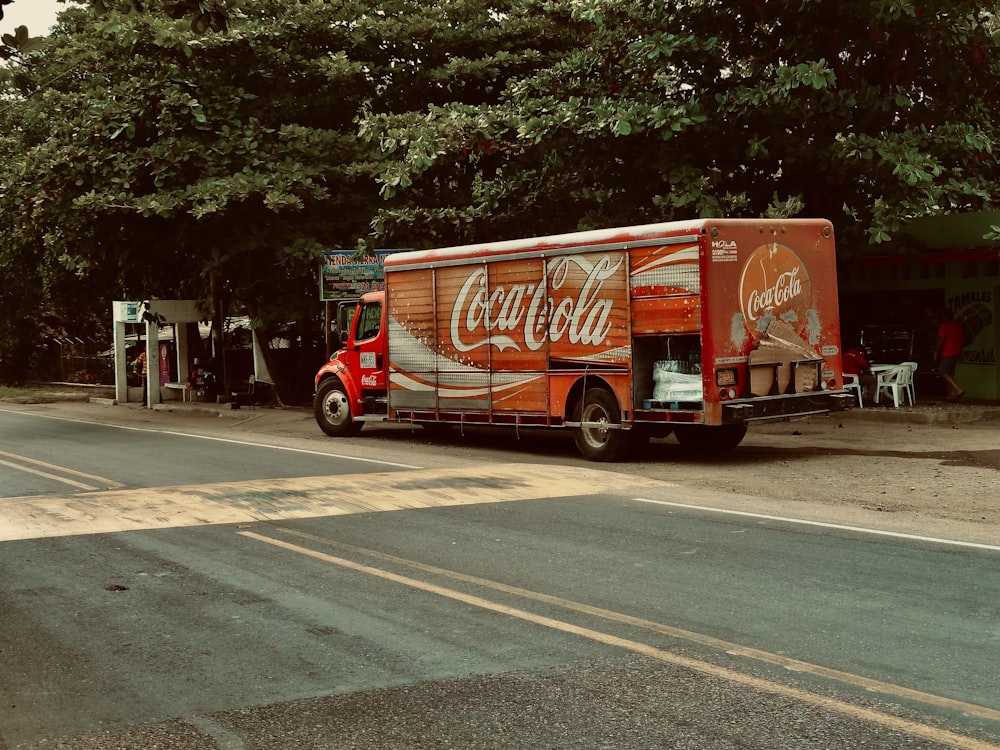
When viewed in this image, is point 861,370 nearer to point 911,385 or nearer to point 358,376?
point 911,385

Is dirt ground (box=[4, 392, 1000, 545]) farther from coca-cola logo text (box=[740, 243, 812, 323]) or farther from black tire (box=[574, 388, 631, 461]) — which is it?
coca-cola logo text (box=[740, 243, 812, 323])

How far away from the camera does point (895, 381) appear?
2134 cm

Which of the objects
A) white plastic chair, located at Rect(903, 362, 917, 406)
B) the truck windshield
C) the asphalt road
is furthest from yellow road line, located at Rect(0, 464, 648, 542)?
white plastic chair, located at Rect(903, 362, 917, 406)

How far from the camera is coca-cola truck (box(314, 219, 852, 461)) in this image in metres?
15.0

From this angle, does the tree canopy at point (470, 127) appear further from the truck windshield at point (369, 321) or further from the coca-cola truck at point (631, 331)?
the coca-cola truck at point (631, 331)

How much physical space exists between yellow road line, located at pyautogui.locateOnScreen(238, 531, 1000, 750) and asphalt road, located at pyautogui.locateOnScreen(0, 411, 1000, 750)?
19 mm

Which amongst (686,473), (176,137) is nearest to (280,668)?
(686,473)

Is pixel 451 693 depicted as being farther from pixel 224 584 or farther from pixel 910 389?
pixel 910 389

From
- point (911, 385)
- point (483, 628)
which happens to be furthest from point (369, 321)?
point (483, 628)

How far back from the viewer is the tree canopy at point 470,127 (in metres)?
18.9

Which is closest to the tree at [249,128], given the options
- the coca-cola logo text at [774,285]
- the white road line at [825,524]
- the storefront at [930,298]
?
the storefront at [930,298]

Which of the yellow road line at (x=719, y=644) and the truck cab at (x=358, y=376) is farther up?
the truck cab at (x=358, y=376)

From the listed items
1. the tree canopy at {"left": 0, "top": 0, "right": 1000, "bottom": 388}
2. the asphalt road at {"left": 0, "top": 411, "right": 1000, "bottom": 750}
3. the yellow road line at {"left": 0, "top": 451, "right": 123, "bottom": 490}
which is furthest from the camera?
the tree canopy at {"left": 0, "top": 0, "right": 1000, "bottom": 388}

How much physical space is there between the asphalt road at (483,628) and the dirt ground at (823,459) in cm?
103
